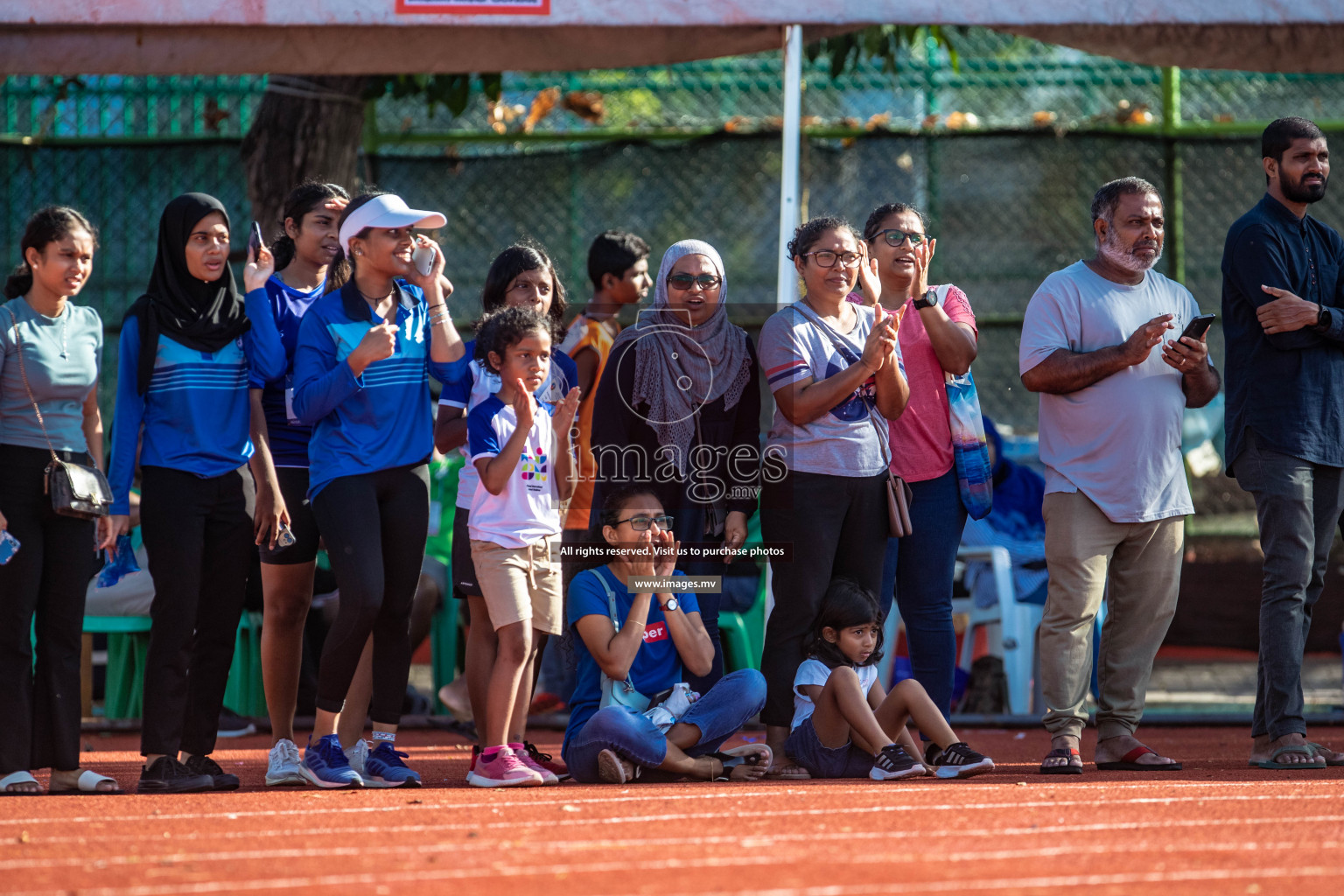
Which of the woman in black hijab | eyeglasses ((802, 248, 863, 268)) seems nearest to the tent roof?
eyeglasses ((802, 248, 863, 268))

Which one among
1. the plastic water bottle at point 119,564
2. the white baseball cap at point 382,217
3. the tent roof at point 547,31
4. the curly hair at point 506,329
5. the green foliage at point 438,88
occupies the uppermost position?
the green foliage at point 438,88

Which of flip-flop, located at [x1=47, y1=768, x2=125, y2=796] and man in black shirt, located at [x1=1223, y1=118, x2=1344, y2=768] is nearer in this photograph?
flip-flop, located at [x1=47, y1=768, x2=125, y2=796]

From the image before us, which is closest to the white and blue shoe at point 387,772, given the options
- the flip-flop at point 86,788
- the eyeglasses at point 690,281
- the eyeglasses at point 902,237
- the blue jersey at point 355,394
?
the flip-flop at point 86,788

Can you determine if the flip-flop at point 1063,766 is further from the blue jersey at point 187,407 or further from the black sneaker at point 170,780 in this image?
the blue jersey at point 187,407

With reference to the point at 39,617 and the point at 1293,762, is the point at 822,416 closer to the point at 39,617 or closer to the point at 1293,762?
the point at 1293,762

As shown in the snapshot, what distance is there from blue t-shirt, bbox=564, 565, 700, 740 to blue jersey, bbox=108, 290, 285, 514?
1.21 meters

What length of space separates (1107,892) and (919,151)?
6.51 meters

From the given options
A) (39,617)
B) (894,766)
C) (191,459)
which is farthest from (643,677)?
(39,617)

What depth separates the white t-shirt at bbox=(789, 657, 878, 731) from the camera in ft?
17.3

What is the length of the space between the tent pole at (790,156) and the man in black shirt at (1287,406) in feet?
5.57

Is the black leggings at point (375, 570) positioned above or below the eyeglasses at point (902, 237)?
below

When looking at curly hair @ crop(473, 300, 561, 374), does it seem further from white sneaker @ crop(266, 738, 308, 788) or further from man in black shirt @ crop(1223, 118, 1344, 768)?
man in black shirt @ crop(1223, 118, 1344, 768)

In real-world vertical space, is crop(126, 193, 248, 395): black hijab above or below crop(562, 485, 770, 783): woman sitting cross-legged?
above

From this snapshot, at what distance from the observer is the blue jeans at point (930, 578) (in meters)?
5.48
